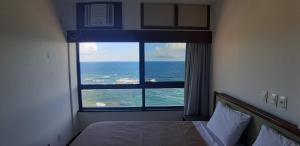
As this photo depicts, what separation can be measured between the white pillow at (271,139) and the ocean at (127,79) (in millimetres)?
2283

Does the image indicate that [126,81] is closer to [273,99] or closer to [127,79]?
[127,79]

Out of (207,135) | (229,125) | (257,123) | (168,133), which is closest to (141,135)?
(168,133)

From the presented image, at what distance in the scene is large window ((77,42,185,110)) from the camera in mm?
3900

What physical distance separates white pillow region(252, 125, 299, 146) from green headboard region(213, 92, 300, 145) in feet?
0.22

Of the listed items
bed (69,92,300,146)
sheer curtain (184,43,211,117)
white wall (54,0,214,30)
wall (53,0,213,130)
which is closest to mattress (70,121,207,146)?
bed (69,92,300,146)

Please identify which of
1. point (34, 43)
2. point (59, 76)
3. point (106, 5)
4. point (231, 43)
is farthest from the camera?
point (106, 5)

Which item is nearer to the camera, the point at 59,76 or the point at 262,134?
the point at 262,134

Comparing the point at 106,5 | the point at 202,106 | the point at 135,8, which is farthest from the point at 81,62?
the point at 202,106

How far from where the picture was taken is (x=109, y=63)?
13.0ft

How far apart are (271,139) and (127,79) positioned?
275cm

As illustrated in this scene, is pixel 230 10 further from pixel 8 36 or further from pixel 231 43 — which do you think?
pixel 8 36

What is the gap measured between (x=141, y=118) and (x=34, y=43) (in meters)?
2.22

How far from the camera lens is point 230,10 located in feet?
9.32

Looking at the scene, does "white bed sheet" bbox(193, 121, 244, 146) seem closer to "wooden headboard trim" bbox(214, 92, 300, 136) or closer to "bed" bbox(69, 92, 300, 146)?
"bed" bbox(69, 92, 300, 146)
